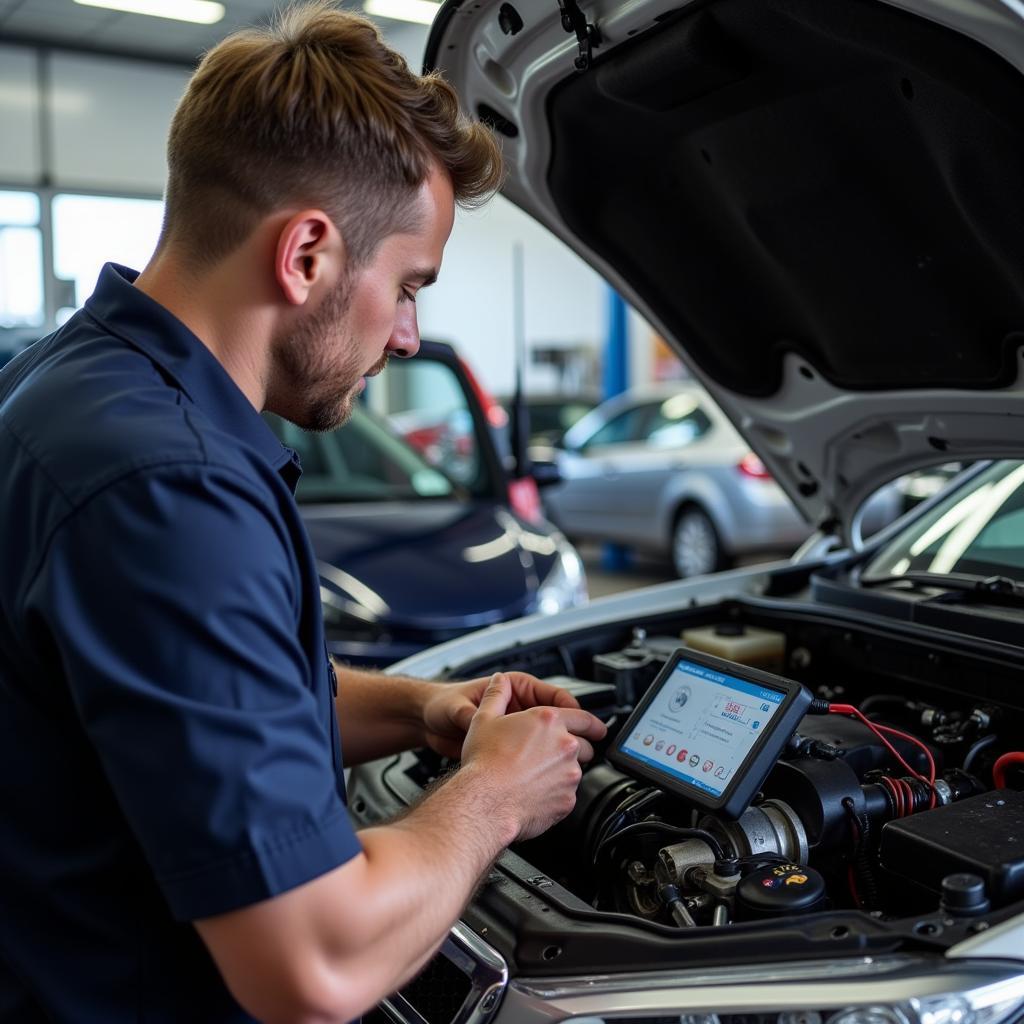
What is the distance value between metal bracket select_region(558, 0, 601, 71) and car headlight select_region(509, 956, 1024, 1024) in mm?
1313

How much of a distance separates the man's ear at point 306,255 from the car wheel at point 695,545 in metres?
6.35

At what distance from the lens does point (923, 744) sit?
5.87 ft

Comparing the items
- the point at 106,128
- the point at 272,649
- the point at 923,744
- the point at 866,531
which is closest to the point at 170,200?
the point at 272,649

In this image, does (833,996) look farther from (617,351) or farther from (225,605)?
(617,351)

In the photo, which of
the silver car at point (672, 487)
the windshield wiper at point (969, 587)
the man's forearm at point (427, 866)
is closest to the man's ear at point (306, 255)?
the man's forearm at point (427, 866)

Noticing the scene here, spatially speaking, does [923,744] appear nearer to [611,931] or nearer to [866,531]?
[611,931]

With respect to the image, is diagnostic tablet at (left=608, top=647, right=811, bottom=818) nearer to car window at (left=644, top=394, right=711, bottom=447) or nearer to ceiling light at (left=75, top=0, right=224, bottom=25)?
car window at (left=644, top=394, right=711, bottom=447)

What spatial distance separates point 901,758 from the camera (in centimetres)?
175

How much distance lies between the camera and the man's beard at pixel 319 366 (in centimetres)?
129

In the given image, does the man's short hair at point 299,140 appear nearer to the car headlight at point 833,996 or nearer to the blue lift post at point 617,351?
the car headlight at point 833,996

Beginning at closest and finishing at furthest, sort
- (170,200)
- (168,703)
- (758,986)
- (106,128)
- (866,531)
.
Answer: (168,703)
(758,986)
(170,200)
(866,531)
(106,128)

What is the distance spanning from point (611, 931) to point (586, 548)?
8648 millimetres

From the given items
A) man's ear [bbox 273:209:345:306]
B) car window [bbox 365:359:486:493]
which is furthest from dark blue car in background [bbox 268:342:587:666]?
car window [bbox 365:359:486:493]

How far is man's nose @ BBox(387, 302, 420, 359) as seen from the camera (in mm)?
1436
